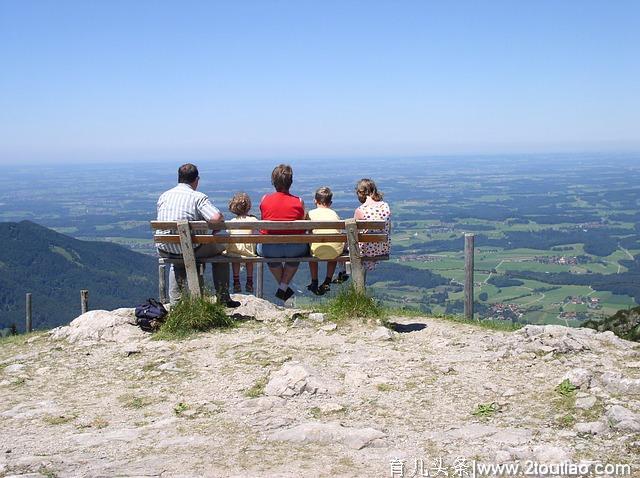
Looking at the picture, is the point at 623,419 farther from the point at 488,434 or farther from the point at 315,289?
the point at 315,289

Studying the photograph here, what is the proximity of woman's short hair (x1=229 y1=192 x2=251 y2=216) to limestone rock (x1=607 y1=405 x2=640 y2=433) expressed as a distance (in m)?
6.03

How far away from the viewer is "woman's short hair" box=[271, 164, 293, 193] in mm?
8898

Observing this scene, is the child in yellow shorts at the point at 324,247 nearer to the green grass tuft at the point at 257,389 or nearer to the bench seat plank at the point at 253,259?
the bench seat plank at the point at 253,259

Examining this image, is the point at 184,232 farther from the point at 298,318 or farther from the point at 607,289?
the point at 607,289

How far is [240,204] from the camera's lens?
381 inches

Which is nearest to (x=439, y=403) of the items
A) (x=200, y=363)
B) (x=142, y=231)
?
(x=200, y=363)

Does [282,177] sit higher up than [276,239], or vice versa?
[282,177]

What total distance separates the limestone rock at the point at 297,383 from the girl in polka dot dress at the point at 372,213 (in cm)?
316

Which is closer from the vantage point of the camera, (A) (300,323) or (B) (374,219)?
(A) (300,323)

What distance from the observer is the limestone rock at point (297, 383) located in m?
5.90

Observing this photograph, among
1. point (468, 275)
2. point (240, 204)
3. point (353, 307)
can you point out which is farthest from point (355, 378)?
point (468, 275)

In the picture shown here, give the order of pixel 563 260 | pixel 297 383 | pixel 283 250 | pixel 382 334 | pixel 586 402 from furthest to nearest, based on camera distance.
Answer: pixel 563 260, pixel 283 250, pixel 382 334, pixel 297 383, pixel 586 402

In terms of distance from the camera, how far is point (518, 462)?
4.32m

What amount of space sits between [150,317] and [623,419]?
585 cm
